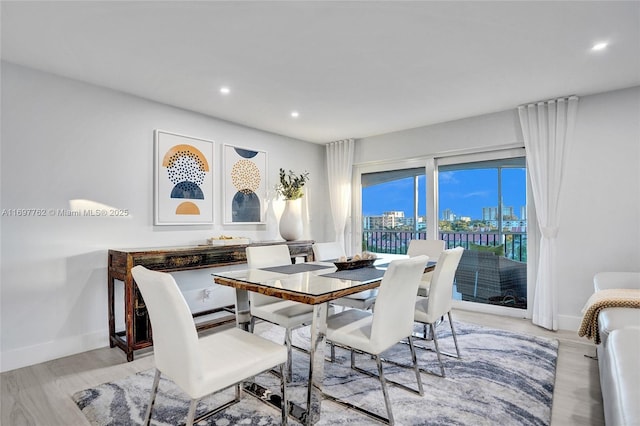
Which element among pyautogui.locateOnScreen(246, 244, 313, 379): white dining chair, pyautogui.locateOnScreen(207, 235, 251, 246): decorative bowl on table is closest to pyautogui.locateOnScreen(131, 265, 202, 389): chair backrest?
pyautogui.locateOnScreen(246, 244, 313, 379): white dining chair

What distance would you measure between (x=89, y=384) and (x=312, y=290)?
1847 millimetres

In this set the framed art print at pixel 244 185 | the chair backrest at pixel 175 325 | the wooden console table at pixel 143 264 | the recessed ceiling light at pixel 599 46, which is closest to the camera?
the chair backrest at pixel 175 325

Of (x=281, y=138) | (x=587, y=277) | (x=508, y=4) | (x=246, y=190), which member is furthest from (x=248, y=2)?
(x=587, y=277)

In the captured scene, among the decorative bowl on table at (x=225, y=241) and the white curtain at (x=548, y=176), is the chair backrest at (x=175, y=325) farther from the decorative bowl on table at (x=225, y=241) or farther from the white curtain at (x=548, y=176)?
the white curtain at (x=548, y=176)

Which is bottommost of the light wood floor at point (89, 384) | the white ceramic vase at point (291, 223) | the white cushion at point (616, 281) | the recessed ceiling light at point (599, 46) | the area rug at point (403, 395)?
the light wood floor at point (89, 384)

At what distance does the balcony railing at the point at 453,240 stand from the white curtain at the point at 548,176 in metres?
0.34

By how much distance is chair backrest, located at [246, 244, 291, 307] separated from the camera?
105 inches

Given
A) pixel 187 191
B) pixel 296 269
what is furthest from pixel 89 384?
pixel 187 191

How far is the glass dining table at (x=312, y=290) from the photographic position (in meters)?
1.85

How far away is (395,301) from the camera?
1.95m

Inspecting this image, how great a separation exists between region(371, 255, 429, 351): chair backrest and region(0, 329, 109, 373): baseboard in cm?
263

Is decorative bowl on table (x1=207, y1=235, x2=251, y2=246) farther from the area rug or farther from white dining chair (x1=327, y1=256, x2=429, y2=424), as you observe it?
white dining chair (x1=327, y1=256, x2=429, y2=424)

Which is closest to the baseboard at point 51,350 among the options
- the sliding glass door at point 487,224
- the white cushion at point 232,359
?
the white cushion at point 232,359

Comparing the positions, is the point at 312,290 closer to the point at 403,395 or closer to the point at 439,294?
the point at 403,395
